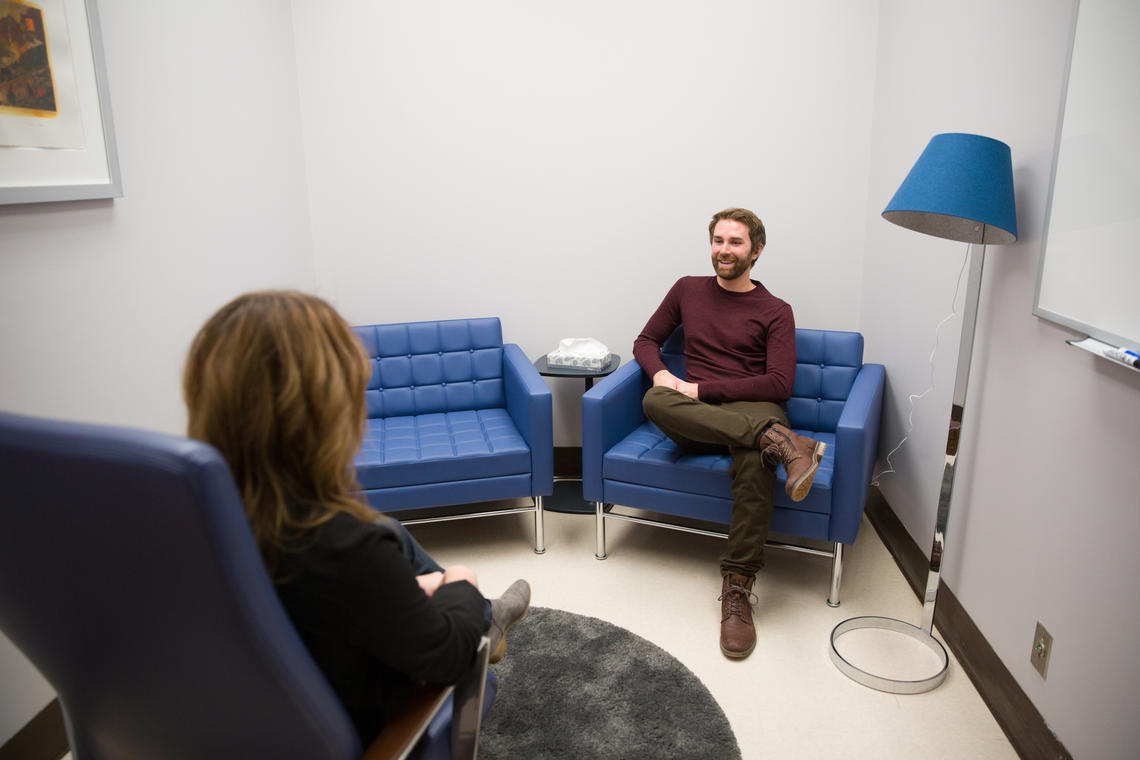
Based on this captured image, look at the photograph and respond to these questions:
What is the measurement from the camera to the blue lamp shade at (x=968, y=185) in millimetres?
1790

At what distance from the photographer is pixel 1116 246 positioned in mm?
1489

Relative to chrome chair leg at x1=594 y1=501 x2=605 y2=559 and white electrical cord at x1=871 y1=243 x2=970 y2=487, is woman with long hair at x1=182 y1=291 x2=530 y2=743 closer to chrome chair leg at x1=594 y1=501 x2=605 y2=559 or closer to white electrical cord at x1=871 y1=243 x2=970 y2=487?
chrome chair leg at x1=594 y1=501 x2=605 y2=559

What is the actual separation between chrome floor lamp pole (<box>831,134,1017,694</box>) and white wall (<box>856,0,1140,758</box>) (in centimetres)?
10

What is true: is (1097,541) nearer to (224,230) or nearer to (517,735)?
(517,735)

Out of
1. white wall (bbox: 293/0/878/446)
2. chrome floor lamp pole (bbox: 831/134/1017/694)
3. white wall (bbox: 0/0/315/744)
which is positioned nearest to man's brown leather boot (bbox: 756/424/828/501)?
chrome floor lamp pole (bbox: 831/134/1017/694)

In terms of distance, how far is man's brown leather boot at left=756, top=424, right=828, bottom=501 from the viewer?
230 cm

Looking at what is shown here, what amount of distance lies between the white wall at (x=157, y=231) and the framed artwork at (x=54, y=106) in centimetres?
7

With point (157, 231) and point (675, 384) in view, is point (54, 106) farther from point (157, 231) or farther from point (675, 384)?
point (675, 384)

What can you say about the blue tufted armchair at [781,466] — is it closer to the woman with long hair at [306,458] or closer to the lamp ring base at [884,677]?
the lamp ring base at [884,677]

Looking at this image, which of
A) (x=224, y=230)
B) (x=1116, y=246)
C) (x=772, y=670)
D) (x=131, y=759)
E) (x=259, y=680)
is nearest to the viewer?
(x=259, y=680)

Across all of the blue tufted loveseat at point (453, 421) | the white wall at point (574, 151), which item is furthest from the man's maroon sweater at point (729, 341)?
the blue tufted loveseat at point (453, 421)

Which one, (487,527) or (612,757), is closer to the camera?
(612,757)

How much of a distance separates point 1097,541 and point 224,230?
281 centimetres

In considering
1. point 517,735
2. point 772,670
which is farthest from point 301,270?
point 772,670
